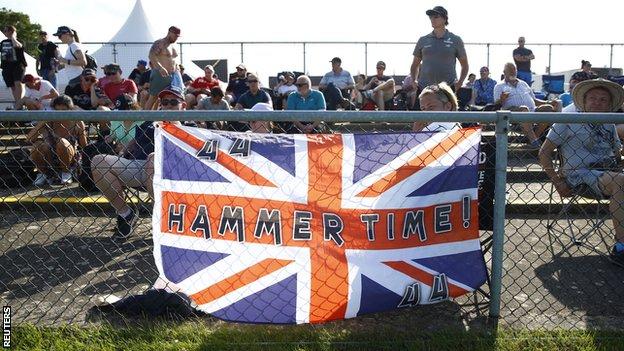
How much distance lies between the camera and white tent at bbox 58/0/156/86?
1625 centimetres

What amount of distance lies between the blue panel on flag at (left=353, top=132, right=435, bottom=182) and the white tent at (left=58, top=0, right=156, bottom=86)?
13.8 metres

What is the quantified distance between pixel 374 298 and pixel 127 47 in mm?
Result: 15335

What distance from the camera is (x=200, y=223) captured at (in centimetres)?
314

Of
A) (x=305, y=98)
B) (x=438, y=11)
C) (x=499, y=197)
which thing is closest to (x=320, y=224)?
(x=499, y=197)

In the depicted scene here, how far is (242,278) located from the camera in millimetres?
3066

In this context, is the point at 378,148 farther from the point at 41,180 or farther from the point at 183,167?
the point at 41,180

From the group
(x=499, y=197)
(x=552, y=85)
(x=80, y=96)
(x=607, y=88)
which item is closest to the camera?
(x=499, y=197)

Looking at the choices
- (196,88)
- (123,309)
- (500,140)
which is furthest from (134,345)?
(196,88)

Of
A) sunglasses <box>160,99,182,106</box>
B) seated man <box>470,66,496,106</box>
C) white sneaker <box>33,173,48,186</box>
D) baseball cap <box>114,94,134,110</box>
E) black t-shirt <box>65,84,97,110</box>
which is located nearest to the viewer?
sunglasses <box>160,99,182,106</box>

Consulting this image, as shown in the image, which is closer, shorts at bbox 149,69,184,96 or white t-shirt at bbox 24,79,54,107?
shorts at bbox 149,69,184,96

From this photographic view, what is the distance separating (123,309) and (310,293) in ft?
3.98

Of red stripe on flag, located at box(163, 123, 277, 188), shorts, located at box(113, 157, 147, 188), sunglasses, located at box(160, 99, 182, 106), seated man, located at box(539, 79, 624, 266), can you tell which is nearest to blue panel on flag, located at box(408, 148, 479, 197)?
red stripe on flag, located at box(163, 123, 277, 188)

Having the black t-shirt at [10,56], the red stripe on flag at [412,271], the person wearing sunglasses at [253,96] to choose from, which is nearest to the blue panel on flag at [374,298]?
the red stripe on flag at [412,271]

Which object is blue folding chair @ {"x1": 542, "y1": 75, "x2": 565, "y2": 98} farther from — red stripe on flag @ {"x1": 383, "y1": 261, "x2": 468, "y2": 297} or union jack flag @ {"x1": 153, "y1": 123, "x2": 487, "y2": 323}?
red stripe on flag @ {"x1": 383, "y1": 261, "x2": 468, "y2": 297}
